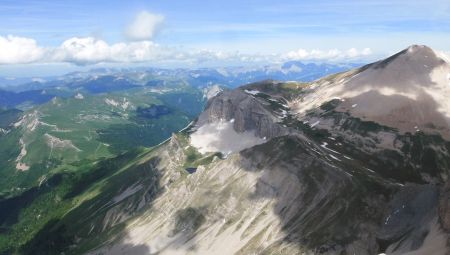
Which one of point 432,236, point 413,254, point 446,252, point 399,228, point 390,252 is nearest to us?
point 446,252

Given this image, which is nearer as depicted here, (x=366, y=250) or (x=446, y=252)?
(x=446, y=252)

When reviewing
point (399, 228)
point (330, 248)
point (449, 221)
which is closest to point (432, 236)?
point (449, 221)

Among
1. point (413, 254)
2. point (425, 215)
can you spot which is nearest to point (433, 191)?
point (425, 215)

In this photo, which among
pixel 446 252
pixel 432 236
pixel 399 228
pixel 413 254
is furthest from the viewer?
pixel 399 228

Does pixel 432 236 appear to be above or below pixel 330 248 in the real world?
above

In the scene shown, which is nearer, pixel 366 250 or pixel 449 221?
pixel 449 221

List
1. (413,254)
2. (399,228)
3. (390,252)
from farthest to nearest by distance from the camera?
(399,228)
(390,252)
(413,254)

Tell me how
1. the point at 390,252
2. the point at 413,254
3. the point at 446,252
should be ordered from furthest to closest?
the point at 390,252
the point at 413,254
the point at 446,252

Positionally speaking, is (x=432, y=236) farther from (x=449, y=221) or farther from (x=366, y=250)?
(x=366, y=250)

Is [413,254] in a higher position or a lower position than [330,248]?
higher
